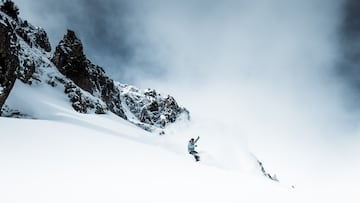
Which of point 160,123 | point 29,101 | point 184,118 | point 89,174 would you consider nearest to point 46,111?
point 29,101

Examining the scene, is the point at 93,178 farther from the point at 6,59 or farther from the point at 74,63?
the point at 74,63

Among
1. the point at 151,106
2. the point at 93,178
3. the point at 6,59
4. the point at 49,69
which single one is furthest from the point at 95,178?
the point at 151,106

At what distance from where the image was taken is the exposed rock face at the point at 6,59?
755 inches

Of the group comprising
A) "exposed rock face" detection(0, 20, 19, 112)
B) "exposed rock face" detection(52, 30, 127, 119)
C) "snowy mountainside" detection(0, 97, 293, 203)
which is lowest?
"snowy mountainside" detection(0, 97, 293, 203)

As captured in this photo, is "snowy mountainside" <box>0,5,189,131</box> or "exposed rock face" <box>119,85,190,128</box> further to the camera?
"exposed rock face" <box>119,85,190,128</box>

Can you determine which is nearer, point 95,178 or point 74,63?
point 95,178

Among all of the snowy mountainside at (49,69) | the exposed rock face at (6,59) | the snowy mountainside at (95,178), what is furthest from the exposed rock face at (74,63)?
the snowy mountainside at (95,178)

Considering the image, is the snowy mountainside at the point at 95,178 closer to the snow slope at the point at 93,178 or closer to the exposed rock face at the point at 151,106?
the snow slope at the point at 93,178

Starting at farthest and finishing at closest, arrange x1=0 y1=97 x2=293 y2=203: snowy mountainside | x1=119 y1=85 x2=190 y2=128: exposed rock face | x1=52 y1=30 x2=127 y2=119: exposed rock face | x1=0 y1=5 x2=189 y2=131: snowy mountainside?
x1=119 y1=85 x2=190 y2=128: exposed rock face → x1=52 y1=30 x2=127 y2=119: exposed rock face → x1=0 y1=5 x2=189 y2=131: snowy mountainside → x1=0 y1=97 x2=293 y2=203: snowy mountainside

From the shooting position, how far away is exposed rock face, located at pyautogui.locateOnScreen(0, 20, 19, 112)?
63.0 ft

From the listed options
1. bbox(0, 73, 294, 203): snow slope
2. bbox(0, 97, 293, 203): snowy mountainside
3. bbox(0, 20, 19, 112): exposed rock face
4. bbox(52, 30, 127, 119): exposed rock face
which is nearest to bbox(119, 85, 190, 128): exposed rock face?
bbox(52, 30, 127, 119): exposed rock face

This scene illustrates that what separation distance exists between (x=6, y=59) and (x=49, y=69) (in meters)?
29.3

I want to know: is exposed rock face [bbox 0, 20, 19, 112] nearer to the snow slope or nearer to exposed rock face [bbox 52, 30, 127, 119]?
the snow slope

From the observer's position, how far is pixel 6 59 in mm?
19844
